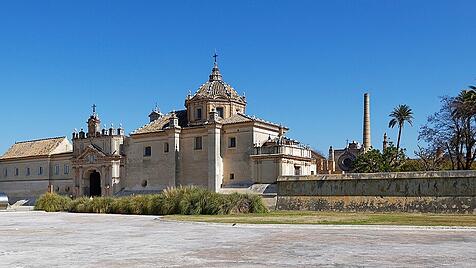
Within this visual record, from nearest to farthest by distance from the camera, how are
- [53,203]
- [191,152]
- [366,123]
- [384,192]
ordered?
[384,192]
[53,203]
[191,152]
[366,123]

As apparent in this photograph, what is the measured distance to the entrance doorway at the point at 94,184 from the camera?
220 feet

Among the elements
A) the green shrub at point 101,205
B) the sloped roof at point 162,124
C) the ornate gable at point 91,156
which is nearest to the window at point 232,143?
the sloped roof at point 162,124

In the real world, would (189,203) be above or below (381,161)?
below

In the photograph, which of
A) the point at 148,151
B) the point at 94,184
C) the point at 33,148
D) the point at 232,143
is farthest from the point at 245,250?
the point at 33,148

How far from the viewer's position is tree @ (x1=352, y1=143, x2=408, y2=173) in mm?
64062

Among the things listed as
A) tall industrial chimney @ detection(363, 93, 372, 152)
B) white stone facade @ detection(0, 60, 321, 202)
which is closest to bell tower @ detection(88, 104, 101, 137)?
white stone facade @ detection(0, 60, 321, 202)

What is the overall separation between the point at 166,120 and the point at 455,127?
31461 mm

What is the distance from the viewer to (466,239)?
1600 cm

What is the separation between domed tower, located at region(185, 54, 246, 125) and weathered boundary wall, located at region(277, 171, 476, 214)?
21142mm

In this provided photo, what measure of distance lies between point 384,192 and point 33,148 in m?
56.4

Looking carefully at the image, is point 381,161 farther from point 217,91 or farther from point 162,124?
point 162,124

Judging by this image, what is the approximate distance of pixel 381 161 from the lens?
64.8 metres

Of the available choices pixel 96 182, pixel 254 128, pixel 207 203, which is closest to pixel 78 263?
pixel 207 203

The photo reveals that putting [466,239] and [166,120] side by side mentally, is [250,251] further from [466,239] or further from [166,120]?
[166,120]
